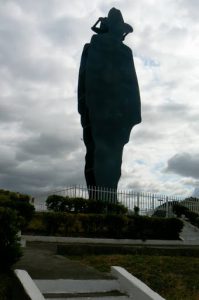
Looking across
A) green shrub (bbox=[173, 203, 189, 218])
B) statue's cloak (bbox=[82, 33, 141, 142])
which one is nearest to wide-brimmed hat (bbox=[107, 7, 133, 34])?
statue's cloak (bbox=[82, 33, 141, 142])

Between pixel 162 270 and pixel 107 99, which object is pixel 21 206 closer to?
pixel 162 270

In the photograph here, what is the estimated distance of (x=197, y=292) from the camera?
6.80m

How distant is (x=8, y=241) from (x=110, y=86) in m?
13.7

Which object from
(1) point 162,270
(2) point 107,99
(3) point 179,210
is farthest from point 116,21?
(1) point 162,270

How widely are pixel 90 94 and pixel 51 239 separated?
8.52 metres

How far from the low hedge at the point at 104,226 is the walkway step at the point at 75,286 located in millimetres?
6347

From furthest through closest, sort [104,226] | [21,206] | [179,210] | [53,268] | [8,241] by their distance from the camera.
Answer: [179,210]
[104,226]
[21,206]
[53,268]
[8,241]

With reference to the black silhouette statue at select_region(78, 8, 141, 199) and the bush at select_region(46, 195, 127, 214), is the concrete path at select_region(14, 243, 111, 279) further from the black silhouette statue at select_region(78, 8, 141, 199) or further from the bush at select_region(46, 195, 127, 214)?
the black silhouette statue at select_region(78, 8, 141, 199)

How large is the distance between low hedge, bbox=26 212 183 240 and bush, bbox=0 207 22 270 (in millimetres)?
5842

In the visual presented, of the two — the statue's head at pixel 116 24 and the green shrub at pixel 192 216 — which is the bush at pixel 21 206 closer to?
the green shrub at pixel 192 216

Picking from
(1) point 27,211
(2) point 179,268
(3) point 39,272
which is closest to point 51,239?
(1) point 27,211

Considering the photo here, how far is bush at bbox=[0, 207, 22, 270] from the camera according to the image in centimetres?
619

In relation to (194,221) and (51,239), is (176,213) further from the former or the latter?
(51,239)

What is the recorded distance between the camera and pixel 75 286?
5.83 metres
